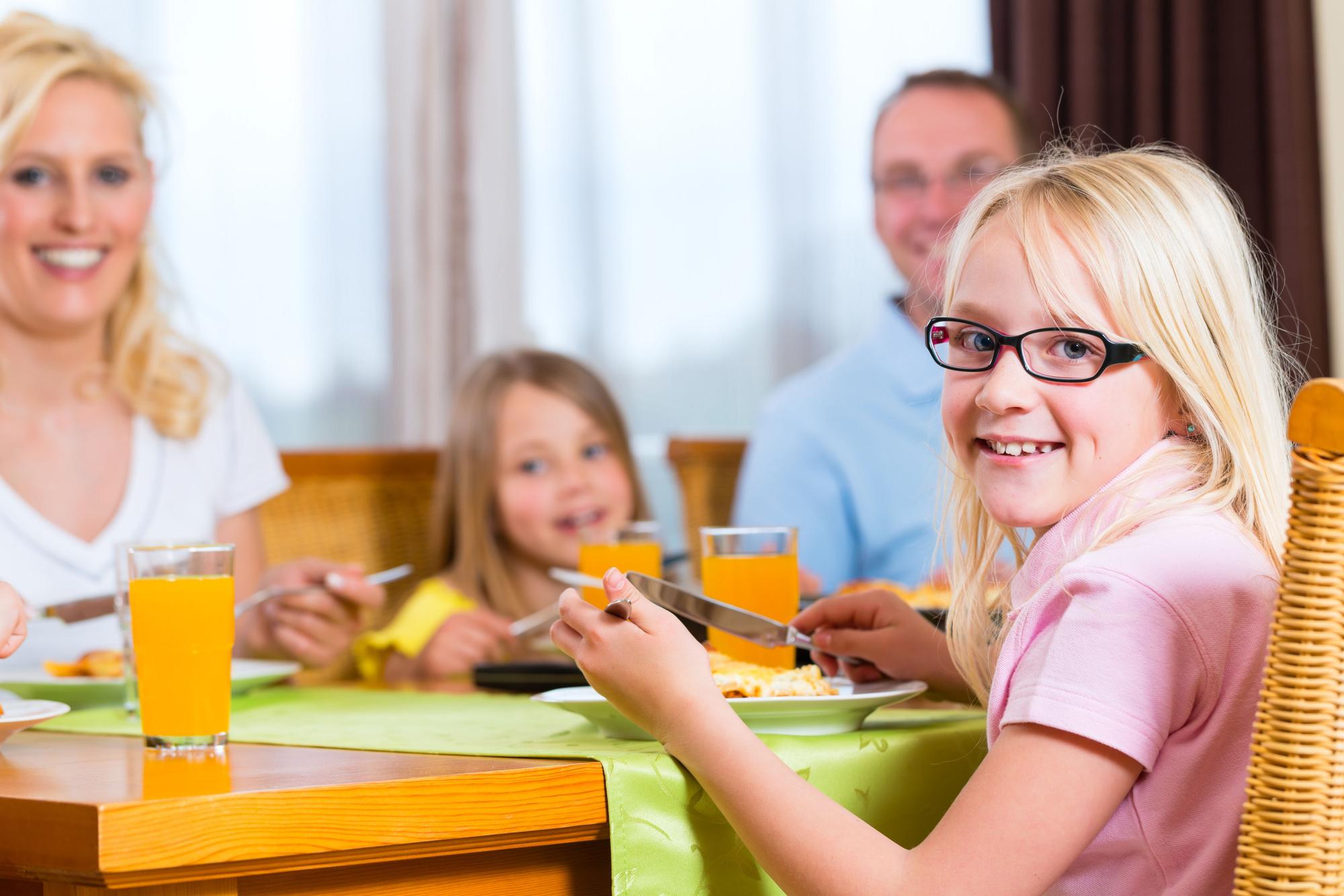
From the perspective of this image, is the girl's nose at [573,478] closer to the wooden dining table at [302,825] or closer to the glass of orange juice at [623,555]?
the glass of orange juice at [623,555]

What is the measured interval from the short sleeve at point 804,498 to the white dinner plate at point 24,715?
4.48 ft

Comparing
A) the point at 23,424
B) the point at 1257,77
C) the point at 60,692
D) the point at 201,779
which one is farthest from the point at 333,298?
the point at 201,779

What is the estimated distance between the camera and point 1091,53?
3.12m

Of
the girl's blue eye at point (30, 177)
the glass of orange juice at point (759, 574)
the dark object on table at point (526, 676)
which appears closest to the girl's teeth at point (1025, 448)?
the glass of orange juice at point (759, 574)

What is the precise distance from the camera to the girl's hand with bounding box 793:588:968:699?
4.20 ft

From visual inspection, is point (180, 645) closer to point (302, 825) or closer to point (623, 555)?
point (302, 825)

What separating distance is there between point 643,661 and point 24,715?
0.45m

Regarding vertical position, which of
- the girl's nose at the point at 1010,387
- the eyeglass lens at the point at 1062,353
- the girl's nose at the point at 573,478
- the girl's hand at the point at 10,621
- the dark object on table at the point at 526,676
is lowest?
the dark object on table at the point at 526,676

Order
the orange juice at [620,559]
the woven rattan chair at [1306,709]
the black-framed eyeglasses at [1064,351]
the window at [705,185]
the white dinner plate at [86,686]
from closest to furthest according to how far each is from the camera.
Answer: the woven rattan chair at [1306,709]
the black-framed eyeglasses at [1064,351]
the white dinner plate at [86,686]
the orange juice at [620,559]
the window at [705,185]

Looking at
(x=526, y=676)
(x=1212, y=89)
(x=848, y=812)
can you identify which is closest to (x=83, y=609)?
(x=526, y=676)

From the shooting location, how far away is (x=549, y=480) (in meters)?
2.38

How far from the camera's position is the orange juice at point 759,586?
4.43ft

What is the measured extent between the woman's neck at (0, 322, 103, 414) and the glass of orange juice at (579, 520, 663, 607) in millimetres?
842

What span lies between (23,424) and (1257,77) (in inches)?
97.5
